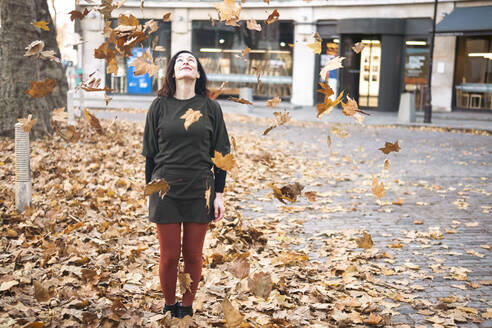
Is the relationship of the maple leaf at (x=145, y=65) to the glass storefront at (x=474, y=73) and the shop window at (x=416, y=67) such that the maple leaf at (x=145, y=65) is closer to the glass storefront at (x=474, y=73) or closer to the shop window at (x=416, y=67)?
the glass storefront at (x=474, y=73)

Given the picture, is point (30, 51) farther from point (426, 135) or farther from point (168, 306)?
point (426, 135)

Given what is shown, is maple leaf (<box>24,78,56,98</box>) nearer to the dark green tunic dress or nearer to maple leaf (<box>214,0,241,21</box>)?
the dark green tunic dress

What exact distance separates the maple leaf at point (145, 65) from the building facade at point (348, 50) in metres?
18.0

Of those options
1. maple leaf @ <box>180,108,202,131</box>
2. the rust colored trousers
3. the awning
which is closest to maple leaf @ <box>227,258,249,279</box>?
the rust colored trousers

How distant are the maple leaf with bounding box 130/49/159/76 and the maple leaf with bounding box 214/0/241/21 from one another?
1.92 ft

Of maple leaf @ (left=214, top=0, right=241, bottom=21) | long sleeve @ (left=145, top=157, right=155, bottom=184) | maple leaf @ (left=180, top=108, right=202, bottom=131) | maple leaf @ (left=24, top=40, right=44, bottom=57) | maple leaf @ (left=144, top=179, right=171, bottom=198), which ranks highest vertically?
maple leaf @ (left=214, top=0, right=241, bottom=21)

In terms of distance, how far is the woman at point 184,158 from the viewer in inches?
153

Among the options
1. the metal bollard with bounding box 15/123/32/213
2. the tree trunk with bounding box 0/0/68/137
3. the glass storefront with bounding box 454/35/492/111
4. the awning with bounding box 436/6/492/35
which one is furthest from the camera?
the glass storefront with bounding box 454/35/492/111

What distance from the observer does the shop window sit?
27125 mm

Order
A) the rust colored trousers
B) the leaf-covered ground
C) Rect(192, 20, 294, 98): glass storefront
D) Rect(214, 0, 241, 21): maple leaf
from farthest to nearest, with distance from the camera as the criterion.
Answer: Rect(192, 20, 294, 98): glass storefront
the leaf-covered ground
Rect(214, 0, 241, 21): maple leaf
the rust colored trousers

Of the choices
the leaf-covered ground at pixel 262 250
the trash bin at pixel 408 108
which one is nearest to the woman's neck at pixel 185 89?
the leaf-covered ground at pixel 262 250

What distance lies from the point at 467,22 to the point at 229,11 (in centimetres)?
2266

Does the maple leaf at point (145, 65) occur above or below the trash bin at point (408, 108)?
A: above

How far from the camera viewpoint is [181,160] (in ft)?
12.7
